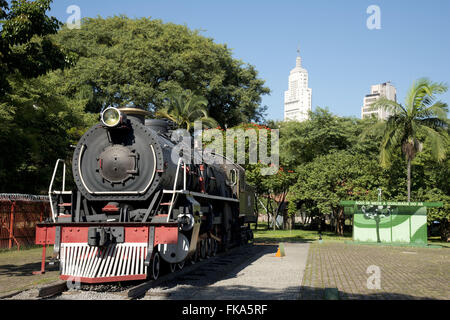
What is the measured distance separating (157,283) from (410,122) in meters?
18.2

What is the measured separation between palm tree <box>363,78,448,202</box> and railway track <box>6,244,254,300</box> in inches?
491

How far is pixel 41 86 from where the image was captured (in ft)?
66.0

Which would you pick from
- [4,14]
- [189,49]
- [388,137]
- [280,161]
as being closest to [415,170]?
[388,137]

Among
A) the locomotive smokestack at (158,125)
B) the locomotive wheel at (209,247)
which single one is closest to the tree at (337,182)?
the locomotive wheel at (209,247)

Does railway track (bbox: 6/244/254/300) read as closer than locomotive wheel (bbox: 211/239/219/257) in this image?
Yes

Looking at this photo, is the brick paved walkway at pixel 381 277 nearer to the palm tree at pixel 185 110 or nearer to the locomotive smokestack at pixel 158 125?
the locomotive smokestack at pixel 158 125

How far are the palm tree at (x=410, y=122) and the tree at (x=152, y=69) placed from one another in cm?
1463

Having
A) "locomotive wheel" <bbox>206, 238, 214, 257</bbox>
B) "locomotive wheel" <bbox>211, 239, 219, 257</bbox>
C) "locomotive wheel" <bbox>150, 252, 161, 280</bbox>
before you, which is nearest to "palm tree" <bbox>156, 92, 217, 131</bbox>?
"locomotive wheel" <bbox>211, 239, 219, 257</bbox>

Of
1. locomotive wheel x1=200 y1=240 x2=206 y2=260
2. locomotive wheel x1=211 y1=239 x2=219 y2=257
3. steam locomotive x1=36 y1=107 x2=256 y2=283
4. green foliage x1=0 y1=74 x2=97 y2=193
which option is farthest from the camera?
green foliage x1=0 y1=74 x2=97 y2=193

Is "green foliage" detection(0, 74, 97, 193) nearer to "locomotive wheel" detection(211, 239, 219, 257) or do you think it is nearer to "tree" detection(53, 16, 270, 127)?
"tree" detection(53, 16, 270, 127)

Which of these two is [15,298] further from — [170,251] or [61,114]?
[61,114]

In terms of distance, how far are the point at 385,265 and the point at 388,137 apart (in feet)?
36.2

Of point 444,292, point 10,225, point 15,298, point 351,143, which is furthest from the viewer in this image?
point 351,143

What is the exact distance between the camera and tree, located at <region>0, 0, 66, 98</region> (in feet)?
33.4
